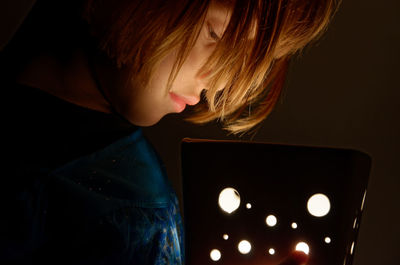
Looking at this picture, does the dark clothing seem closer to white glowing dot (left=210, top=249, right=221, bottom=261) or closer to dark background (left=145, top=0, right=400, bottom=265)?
white glowing dot (left=210, top=249, right=221, bottom=261)

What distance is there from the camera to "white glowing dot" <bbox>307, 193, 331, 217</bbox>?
1.22 feet

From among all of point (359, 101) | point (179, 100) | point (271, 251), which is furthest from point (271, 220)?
point (359, 101)

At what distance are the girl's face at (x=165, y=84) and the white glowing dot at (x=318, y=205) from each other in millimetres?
228

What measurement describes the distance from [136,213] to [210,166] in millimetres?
135

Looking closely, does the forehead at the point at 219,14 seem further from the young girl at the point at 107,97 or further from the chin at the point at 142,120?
the chin at the point at 142,120

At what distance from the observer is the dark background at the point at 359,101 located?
65 centimetres

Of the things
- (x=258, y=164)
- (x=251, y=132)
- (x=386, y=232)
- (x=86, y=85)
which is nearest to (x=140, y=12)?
(x=86, y=85)

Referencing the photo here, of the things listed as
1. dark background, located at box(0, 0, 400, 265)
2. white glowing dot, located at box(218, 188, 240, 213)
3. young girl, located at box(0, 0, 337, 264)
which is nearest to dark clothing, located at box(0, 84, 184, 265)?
young girl, located at box(0, 0, 337, 264)

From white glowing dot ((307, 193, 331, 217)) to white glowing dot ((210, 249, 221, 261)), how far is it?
0.37ft

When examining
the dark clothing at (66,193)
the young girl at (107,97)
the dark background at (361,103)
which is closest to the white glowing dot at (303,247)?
the young girl at (107,97)

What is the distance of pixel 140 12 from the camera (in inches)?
17.8

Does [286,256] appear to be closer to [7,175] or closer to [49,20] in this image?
[7,175]

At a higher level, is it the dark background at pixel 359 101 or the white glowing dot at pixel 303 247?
the dark background at pixel 359 101

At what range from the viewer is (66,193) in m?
0.43
